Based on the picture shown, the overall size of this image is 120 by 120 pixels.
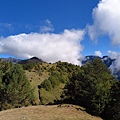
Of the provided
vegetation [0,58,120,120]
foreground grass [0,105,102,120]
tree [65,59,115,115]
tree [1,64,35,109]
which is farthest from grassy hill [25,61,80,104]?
foreground grass [0,105,102,120]

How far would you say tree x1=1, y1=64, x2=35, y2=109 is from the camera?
42438 mm

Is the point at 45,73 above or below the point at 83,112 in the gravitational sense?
above

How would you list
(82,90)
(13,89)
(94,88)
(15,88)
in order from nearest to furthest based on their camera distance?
(94,88), (82,90), (13,89), (15,88)

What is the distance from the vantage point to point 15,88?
1679 inches

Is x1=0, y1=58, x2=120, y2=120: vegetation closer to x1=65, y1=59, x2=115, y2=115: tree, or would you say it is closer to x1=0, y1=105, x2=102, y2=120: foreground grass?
x1=65, y1=59, x2=115, y2=115: tree

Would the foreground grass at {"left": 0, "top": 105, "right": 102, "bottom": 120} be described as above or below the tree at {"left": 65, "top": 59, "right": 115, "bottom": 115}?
below

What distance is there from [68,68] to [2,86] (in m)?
64.9

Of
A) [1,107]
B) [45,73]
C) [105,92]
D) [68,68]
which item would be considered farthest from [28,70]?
[105,92]

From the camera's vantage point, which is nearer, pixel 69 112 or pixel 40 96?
pixel 69 112

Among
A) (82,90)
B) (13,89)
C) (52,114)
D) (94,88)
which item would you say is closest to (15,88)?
(13,89)

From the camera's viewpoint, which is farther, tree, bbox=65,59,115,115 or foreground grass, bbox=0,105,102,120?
tree, bbox=65,59,115,115

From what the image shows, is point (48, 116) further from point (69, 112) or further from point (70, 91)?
point (70, 91)

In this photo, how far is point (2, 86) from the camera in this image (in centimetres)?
4262

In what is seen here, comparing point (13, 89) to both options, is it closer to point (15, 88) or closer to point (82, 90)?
point (15, 88)
